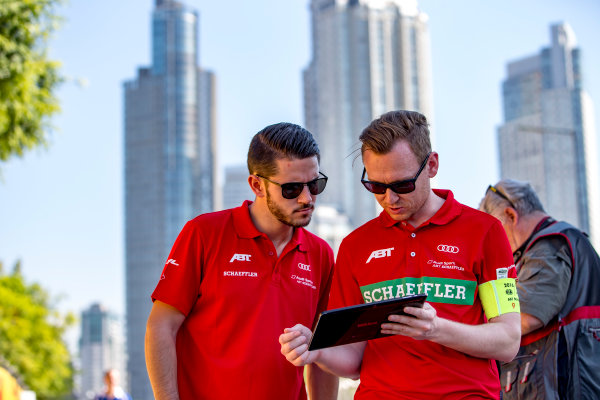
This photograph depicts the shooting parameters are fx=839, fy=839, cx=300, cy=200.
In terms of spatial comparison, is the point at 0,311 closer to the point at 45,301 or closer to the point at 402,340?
the point at 45,301

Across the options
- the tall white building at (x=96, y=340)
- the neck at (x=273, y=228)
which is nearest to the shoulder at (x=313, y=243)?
the neck at (x=273, y=228)

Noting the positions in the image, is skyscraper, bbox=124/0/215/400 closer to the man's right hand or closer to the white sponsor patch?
the man's right hand

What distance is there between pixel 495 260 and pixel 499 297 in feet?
0.56

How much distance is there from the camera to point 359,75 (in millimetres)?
150750

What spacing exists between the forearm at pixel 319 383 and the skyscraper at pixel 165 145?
491ft

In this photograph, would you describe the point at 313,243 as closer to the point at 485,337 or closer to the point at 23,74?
the point at 485,337

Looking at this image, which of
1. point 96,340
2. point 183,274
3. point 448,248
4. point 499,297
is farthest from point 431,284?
point 96,340

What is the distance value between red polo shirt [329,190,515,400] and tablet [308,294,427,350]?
10.9 inches

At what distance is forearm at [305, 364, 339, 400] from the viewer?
4785 millimetres

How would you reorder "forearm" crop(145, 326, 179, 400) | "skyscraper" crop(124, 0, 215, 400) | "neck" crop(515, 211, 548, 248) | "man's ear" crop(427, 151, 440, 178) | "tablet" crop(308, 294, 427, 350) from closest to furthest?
1. "tablet" crop(308, 294, 427, 350)
2. "man's ear" crop(427, 151, 440, 178)
3. "forearm" crop(145, 326, 179, 400)
4. "neck" crop(515, 211, 548, 248)
5. "skyscraper" crop(124, 0, 215, 400)

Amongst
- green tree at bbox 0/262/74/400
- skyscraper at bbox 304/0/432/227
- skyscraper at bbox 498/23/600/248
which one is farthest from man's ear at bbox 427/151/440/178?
skyscraper at bbox 304/0/432/227

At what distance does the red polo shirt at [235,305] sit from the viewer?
175 inches

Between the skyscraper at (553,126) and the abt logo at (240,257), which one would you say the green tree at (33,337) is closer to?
the skyscraper at (553,126)

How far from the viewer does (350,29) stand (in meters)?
154
